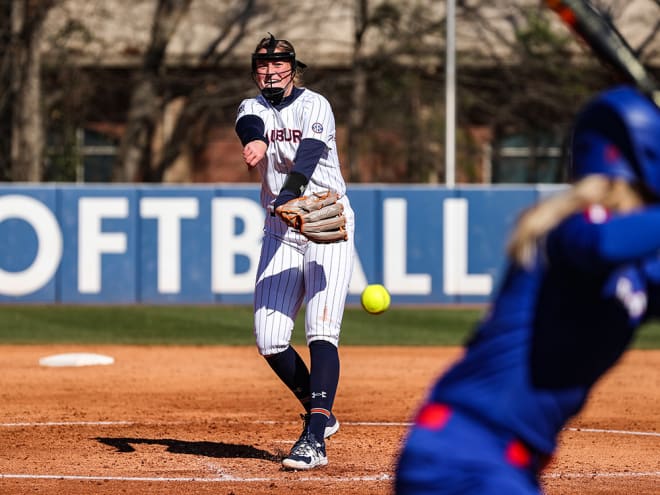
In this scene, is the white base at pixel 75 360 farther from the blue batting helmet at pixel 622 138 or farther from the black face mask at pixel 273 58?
the blue batting helmet at pixel 622 138

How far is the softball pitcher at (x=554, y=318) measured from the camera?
→ 2691 mm

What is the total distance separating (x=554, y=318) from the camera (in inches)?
111

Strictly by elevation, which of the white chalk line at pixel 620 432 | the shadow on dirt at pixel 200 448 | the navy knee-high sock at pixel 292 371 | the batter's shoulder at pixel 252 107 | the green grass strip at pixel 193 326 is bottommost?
the green grass strip at pixel 193 326

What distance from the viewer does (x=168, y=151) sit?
28234 mm

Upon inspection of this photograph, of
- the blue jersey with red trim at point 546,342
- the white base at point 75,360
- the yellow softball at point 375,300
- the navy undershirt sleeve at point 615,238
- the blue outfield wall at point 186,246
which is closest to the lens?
the navy undershirt sleeve at point 615,238

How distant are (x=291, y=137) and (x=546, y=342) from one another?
3.58 metres

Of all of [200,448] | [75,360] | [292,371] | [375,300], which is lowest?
[75,360]

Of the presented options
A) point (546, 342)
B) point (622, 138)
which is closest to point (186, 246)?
point (546, 342)

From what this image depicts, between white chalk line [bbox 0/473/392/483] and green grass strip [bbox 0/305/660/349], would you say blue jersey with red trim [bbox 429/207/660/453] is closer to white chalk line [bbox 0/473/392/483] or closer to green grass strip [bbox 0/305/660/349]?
white chalk line [bbox 0/473/392/483]

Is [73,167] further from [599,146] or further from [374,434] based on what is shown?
[599,146]

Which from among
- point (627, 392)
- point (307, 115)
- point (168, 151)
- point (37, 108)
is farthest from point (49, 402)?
point (168, 151)

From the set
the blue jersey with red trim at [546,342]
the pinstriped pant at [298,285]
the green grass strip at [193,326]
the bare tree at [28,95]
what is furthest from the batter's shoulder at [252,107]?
the bare tree at [28,95]

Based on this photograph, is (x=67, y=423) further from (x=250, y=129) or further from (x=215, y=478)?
(x=250, y=129)

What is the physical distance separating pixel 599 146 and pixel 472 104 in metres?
26.1
